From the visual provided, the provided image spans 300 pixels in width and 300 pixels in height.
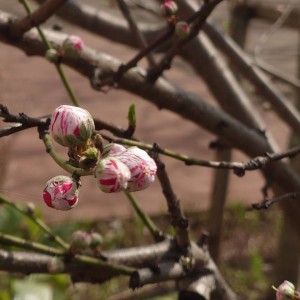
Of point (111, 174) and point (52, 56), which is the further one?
point (52, 56)

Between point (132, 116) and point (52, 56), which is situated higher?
point (132, 116)

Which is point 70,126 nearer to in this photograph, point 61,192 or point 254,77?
point 61,192

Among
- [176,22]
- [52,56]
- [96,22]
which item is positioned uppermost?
[176,22]

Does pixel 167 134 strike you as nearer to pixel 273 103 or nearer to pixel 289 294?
pixel 273 103

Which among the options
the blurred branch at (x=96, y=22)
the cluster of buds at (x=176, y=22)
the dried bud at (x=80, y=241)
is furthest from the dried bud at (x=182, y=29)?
the blurred branch at (x=96, y=22)

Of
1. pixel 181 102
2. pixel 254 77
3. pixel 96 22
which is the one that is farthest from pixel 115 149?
pixel 96 22

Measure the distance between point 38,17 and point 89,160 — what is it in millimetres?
453

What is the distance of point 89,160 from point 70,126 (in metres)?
0.04

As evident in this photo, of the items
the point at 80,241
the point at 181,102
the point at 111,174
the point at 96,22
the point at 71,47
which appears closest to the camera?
the point at 111,174

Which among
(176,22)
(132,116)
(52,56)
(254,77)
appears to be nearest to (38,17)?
(52,56)

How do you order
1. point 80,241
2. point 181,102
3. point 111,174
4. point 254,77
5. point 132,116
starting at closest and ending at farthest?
point 111,174
point 132,116
point 80,241
point 181,102
point 254,77

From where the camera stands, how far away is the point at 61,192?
0.58 m

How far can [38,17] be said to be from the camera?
97 centimetres

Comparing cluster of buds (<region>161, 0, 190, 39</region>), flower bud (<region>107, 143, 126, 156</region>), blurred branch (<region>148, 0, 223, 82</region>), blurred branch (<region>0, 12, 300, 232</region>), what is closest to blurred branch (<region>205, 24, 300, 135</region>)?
blurred branch (<region>0, 12, 300, 232</region>)
